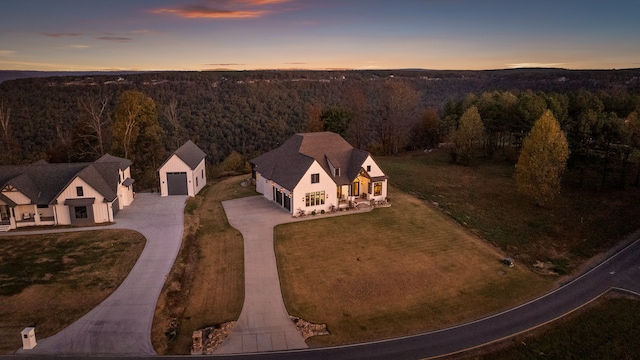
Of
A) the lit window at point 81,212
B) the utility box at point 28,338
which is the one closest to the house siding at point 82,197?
the lit window at point 81,212

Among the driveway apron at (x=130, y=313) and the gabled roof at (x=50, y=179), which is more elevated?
the gabled roof at (x=50, y=179)

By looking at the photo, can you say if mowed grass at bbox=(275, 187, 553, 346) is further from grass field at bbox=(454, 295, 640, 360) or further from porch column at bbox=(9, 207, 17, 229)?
porch column at bbox=(9, 207, 17, 229)

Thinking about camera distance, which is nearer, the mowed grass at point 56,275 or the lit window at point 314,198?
the mowed grass at point 56,275

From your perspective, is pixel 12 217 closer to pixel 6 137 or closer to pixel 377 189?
pixel 6 137

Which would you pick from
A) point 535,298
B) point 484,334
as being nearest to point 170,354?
point 484,334

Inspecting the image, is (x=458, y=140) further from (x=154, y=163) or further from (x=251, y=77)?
(x=251, y=77)

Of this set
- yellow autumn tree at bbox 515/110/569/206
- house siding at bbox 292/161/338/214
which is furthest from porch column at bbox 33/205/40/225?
yellow autumn tree at bbox 515/110/569/206

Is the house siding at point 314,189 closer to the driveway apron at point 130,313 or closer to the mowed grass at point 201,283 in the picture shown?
the mowed grass at point 201,283
